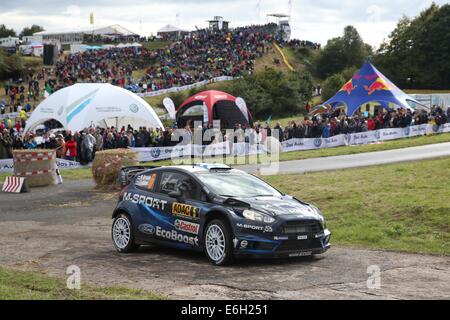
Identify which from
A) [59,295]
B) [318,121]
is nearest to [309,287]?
[59,295]

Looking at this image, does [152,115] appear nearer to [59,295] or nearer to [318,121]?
[318,121]

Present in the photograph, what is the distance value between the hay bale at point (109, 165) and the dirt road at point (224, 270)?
7371 millimetres

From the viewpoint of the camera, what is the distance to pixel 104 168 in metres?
23.5

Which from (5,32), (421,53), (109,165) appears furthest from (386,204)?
(5,32)

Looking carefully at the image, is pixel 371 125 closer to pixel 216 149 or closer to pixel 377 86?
pixel 377 86

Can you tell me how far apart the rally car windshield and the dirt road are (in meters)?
1.17

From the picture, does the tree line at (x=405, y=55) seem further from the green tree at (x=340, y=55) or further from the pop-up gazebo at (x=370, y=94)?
the pop-up gazebo at (x=370, y=94)

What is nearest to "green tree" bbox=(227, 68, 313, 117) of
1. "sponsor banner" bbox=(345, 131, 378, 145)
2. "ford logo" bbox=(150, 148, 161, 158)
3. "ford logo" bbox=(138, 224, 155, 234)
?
"sponsor banner" bbox=(345, 131, 378, 145)

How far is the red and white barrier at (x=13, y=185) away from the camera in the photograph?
78.6ft

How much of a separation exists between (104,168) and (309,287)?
15.3 metres

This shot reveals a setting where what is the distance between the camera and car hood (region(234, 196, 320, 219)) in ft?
36.3

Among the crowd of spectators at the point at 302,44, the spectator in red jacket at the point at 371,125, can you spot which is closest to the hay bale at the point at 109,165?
the spectator in red jacket at the point at 371,125

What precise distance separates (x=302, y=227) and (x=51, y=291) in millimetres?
4163

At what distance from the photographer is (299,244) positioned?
11.0 metres
